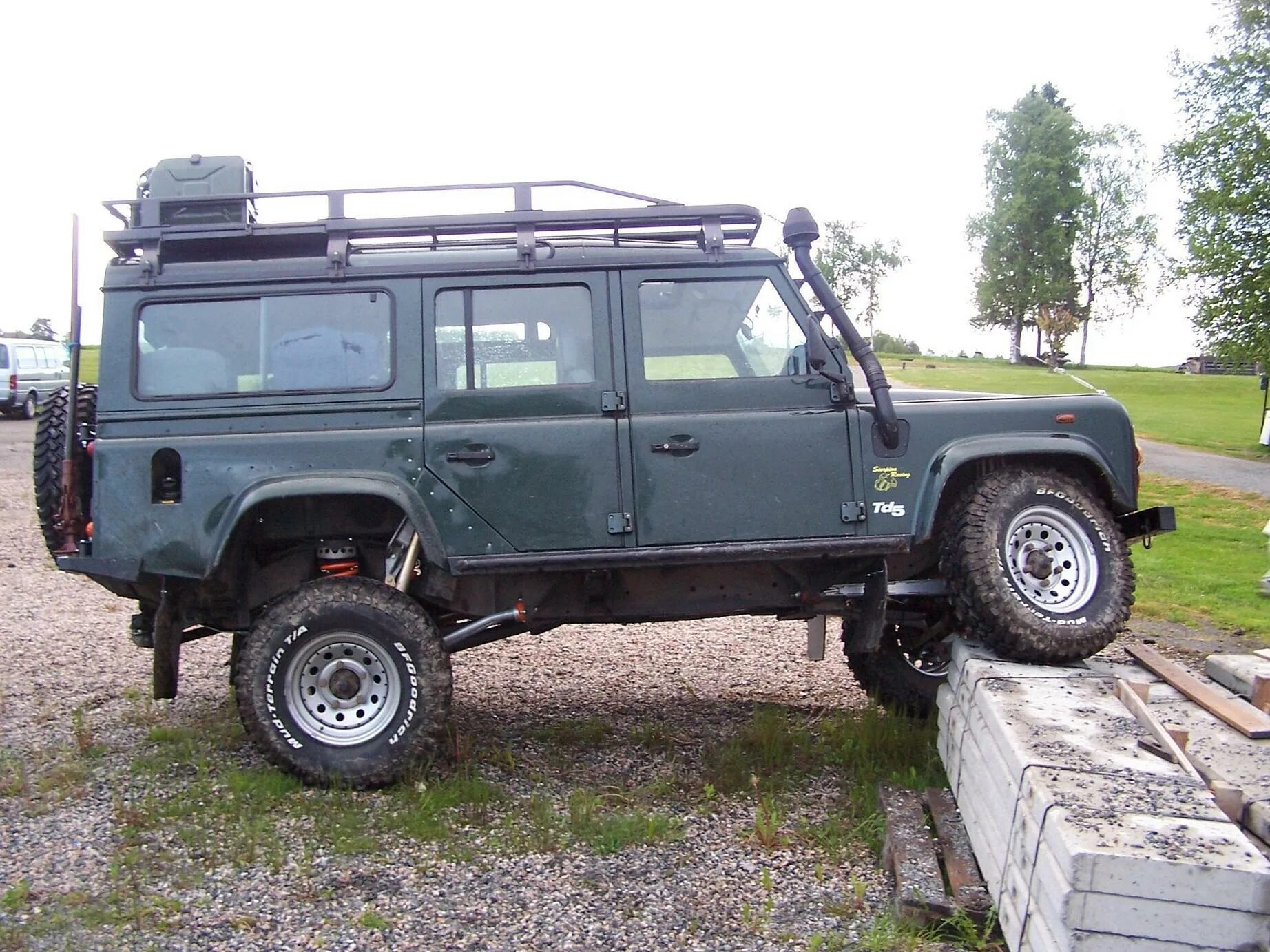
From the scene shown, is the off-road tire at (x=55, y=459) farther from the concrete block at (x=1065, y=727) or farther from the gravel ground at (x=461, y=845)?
the concrete block at (x=1065, y=727)

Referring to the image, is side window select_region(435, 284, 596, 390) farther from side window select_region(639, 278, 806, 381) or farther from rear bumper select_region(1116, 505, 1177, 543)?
rear bumper select_region(1116, 505, 1177, 543)

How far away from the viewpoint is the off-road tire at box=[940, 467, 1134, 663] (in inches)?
204

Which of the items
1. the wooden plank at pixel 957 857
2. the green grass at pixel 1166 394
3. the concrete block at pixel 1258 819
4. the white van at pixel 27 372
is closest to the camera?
the concrete block at pixel 1258 819

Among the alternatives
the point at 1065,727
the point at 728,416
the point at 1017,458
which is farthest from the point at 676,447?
the point at 1065,727

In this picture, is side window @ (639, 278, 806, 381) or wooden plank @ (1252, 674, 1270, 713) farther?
side window @ (639, 278, 806, 381)

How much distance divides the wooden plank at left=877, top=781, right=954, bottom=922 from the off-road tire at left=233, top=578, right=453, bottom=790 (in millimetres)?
2059

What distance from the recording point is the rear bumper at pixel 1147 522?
18.4ft

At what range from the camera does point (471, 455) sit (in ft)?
17.0

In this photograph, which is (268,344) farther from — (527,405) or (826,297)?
(826,297)

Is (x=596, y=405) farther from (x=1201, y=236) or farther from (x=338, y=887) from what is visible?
(x=1201, y=236)

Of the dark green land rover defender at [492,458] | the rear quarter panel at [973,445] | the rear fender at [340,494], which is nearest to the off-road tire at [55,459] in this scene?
the dark green land rover defender at [492,458]

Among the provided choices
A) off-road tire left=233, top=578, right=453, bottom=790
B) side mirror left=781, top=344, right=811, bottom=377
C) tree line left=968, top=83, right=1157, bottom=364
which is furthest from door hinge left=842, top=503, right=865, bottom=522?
tree line left=968, top=83, right=1157, bottom=364

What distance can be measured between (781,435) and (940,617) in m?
1.56

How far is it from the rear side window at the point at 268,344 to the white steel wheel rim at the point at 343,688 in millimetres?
1218
